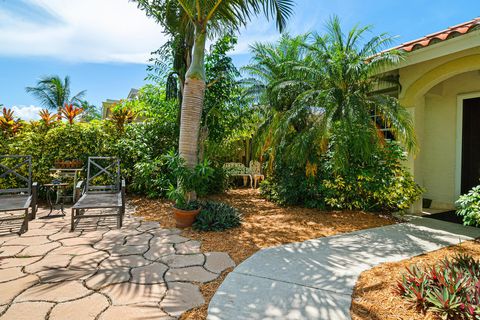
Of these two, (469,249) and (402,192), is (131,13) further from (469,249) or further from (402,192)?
(469,249)

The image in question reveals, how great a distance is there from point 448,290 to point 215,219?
11.3 ft

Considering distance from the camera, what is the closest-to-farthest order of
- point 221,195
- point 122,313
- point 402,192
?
point 122,313 → point 402,192 → point 221,195

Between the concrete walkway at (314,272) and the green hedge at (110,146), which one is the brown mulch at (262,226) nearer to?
the concrete walkway at (314,272)

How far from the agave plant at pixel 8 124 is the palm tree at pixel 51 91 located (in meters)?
16.0

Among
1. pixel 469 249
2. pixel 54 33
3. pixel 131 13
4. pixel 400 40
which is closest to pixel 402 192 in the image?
pixel 469 249

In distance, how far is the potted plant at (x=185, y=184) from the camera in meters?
4.70

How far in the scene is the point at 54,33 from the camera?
6.66 meters

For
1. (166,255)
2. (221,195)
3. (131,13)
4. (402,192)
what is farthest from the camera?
(221,195)

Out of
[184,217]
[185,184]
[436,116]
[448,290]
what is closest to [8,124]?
[185,184]

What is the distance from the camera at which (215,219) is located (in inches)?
189

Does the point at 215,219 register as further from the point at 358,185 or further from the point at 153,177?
the point at 358,185

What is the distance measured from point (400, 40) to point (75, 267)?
24.4 ft

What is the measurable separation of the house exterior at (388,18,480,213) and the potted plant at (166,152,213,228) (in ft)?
15.3

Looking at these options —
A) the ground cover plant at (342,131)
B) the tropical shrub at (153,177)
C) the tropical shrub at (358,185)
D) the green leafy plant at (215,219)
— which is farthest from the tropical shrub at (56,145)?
the tropical shrub at (358,185)
